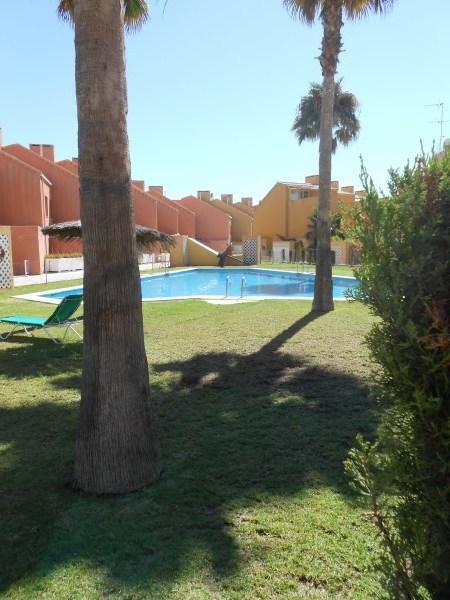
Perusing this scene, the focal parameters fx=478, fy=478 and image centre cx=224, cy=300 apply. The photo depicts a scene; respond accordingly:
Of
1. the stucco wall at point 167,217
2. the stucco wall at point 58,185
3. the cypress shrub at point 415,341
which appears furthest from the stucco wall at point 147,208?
the cypress shrub at point 415,341

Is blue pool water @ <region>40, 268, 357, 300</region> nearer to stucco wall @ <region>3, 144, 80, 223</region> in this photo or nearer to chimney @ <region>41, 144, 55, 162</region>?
stucco wall @ <region>3, 144, 80, 223</region>

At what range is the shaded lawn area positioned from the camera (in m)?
2.78

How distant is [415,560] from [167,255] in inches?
1414

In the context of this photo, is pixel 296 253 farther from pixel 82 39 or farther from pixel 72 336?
pixel 82 39

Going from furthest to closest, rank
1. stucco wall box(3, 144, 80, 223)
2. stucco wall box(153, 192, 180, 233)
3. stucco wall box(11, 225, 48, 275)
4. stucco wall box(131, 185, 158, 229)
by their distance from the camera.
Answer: stucco wall box(153, 192, 180, 233) < stucco wall box(131, 185, 158, 229) < stucco wall box(3, 144, 80, 223) < stucco wall box(11, 225, 48, 275)

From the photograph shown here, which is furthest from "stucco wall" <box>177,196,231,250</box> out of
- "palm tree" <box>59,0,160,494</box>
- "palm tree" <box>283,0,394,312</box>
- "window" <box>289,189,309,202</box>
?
"palm tree" <box>59,0,160,494</box>

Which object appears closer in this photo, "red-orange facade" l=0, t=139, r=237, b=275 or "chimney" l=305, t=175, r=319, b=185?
"red-orange facade" l=0, t=139, r=237, b=275

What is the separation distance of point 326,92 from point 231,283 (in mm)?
16388

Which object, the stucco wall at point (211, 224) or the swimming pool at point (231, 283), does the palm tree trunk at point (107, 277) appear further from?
the stucco wall at point (211, 224)

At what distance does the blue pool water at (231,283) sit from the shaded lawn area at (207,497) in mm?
14352

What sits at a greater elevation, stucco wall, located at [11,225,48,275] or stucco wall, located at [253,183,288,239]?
stucco wall, located at [253,183,288,239]

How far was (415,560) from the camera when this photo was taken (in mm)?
2061

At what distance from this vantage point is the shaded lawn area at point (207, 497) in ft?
9.13

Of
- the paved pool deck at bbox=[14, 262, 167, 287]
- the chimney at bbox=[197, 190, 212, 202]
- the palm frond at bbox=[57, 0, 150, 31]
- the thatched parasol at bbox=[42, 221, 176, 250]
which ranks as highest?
the chimney at bbox=[197, 190, 212, 202]
